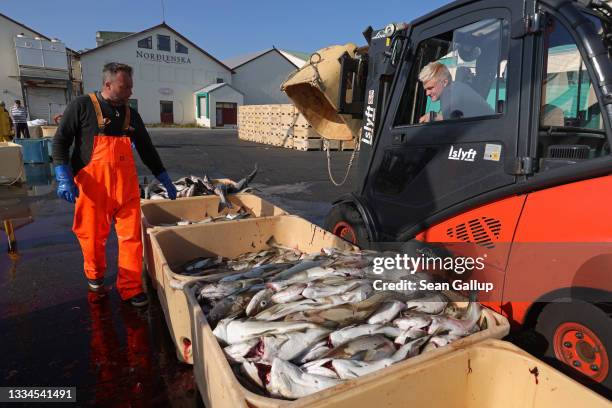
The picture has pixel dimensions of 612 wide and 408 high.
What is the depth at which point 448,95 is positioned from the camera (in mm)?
2861

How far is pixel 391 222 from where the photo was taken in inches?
134

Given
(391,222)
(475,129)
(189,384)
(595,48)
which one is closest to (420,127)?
(475,129)

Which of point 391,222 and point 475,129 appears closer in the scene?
point 475,129

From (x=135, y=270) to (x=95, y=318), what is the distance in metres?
0.53

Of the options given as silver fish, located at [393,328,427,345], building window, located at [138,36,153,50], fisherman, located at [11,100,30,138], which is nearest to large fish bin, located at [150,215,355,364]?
silver fish, located at [393,328,427,345]

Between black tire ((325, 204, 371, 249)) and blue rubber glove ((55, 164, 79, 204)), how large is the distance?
2.51 metres

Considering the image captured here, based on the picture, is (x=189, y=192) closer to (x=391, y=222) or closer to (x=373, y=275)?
(x=391, y=222)

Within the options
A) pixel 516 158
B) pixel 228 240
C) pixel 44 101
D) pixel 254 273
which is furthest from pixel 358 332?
pixel 44 101

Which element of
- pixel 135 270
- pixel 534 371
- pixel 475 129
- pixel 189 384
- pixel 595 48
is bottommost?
pixel 189 384

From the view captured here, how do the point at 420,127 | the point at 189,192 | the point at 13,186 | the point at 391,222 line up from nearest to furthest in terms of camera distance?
the point at 420,127, the point at 391,222, the point at 189,192, the point at 13,186

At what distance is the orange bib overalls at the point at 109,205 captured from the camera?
3.29m

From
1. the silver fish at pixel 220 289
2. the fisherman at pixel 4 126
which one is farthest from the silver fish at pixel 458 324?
the fisherman at pixel 4 126

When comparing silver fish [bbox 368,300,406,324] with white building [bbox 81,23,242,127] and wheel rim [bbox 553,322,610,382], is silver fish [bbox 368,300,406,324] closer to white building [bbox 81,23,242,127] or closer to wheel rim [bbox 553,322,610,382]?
wheel rim [bbox 553,322,610,382]

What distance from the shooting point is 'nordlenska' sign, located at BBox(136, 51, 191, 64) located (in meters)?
36.8
